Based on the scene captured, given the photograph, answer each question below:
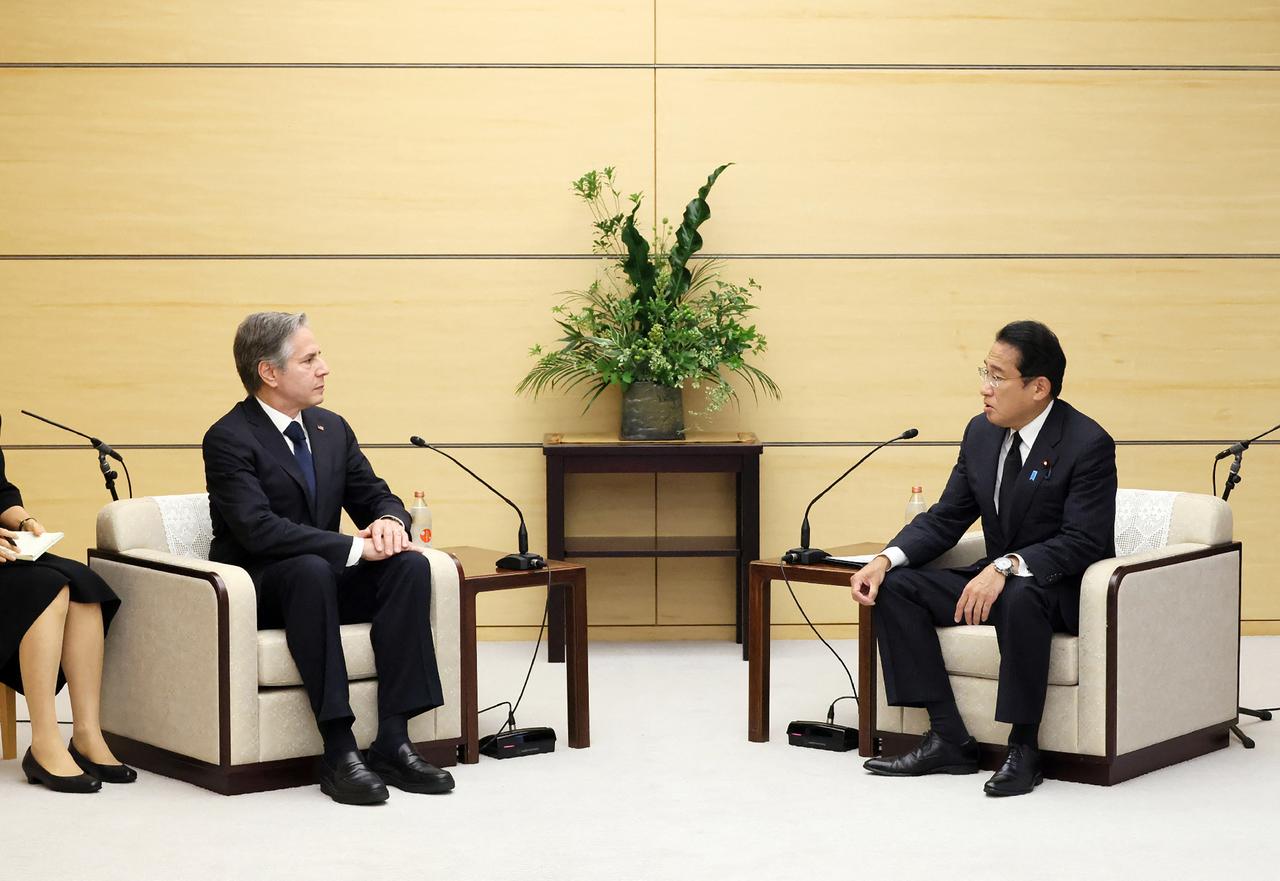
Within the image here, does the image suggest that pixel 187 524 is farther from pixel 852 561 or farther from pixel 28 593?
pixel 852 561

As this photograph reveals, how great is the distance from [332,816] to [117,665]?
0.89 metres

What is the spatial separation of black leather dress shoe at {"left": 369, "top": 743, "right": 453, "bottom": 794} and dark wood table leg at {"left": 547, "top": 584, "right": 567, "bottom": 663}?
1714mm

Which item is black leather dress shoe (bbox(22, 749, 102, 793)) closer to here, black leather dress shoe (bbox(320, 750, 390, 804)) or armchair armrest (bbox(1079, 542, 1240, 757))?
black leather dress shoe (bbox(320, 750, 390, 804))

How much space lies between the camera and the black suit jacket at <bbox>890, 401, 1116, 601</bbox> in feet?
13.1

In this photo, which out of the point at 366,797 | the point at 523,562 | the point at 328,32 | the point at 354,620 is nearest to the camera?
the point at 366,797

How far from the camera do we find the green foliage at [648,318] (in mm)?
5730

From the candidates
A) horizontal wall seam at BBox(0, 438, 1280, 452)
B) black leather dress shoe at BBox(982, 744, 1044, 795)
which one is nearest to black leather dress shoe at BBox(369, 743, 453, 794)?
black leather dress shoe at BBox(982, 744, 1044, 795)

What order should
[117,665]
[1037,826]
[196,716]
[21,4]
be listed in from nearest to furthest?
[1037,826] < [196,716] < [117,665] < [21,4]

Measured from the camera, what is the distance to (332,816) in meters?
3.66

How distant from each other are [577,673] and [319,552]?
2.84 feet

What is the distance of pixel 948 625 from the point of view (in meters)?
4.10

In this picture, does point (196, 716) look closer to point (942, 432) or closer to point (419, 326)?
point (419, 326)

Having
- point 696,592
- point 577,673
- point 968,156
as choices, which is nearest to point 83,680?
point 577,673

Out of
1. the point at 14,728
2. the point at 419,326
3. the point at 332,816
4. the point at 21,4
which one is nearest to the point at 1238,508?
the point at 419,326
